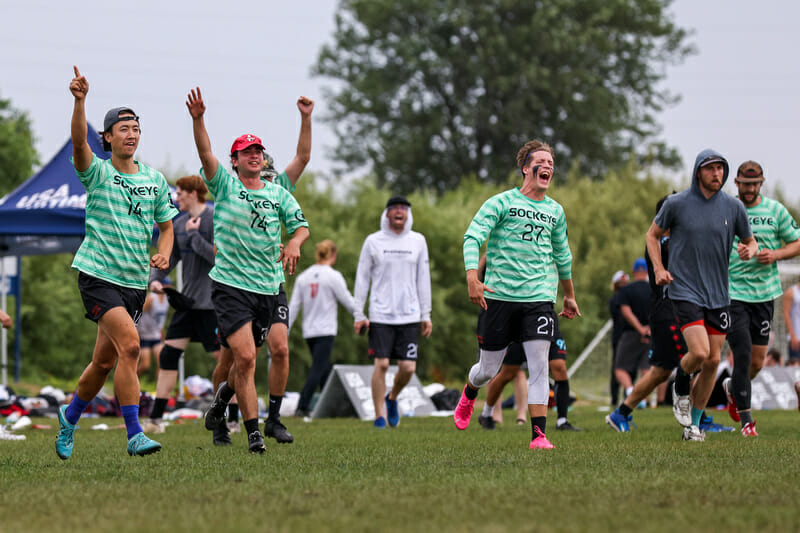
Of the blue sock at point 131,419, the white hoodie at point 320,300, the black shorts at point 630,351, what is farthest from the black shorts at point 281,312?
the black shorts at point 630,351

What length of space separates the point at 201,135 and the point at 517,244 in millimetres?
2453

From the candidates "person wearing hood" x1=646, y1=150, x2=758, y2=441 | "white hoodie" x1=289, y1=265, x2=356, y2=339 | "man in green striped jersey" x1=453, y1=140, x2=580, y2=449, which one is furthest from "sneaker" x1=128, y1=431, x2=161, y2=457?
"white hoodie" x1=289, y1=265, x2=356, y2=339

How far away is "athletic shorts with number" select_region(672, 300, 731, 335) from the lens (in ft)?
27.4

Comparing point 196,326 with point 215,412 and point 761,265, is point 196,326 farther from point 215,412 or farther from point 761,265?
point 761,265

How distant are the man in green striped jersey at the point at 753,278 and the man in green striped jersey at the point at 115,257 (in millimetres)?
5284

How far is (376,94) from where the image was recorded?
42219 millimetres

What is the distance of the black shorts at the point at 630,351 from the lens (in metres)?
16.6

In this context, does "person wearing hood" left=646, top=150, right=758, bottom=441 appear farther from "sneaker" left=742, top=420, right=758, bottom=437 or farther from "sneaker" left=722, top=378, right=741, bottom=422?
"sneaker" left=722, top=378, right=741, bottom=422

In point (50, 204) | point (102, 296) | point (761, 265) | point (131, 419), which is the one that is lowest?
point (131, 419)

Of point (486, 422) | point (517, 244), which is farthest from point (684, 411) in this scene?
point (517, 244)

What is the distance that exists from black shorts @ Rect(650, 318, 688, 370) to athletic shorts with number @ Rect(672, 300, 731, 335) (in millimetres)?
743

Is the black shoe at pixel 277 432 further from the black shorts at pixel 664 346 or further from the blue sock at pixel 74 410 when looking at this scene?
the black shorts at pixel 664 346

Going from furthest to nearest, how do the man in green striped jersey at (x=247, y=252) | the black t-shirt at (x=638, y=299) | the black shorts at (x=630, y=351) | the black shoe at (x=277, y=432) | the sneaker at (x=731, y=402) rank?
the black shorts at (x=630, y=351), the black t-shirt at (x=638, y=299), the sneaker at (x=731, y=402), the black shoe at (x=277, y=432), the man in green striped jersey at (x=247, y=252)

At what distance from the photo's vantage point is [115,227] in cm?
691
